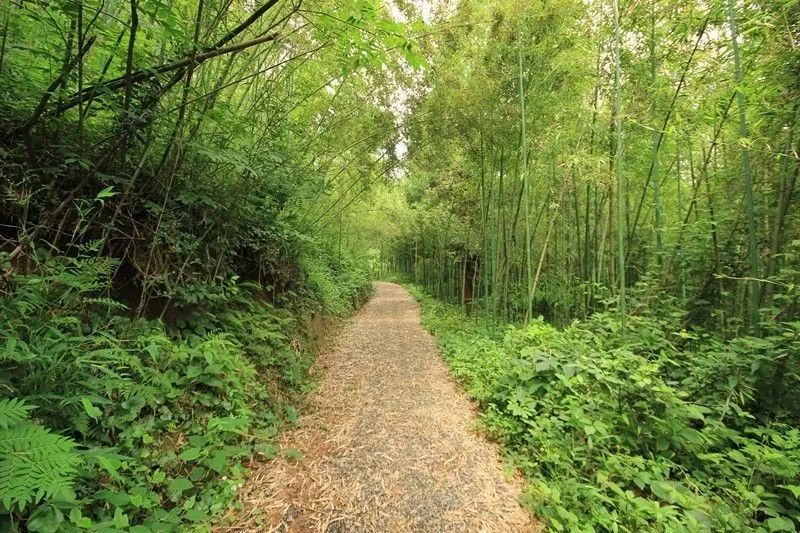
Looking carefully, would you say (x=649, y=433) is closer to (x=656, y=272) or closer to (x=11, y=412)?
(x=656, y=272)

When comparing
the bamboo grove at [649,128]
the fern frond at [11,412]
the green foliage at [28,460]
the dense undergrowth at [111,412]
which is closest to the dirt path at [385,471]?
the dense undergrowth at [111,412]

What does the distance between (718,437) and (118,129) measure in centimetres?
424

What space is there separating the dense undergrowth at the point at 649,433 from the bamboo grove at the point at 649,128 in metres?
0.50

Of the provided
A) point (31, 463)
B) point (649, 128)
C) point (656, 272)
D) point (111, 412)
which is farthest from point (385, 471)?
point (656, 272)

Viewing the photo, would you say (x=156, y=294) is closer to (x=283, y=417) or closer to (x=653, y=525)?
(x=283, y=417)

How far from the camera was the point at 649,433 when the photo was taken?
2.13 meters

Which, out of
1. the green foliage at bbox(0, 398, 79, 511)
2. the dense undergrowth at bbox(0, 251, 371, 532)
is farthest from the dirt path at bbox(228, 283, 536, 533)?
the green foliage at bbox(0, 398, 79, 511)

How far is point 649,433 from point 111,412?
125 inches

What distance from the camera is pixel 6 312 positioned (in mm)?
1333

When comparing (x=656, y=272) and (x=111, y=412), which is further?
(x=656, y=272)

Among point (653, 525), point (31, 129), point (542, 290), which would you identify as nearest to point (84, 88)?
point (31, 129)

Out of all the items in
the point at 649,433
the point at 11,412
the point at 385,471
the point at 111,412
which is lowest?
the point at 385,471

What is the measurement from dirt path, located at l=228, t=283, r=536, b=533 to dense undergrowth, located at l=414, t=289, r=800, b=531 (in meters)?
0.28

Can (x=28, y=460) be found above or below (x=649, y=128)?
below
